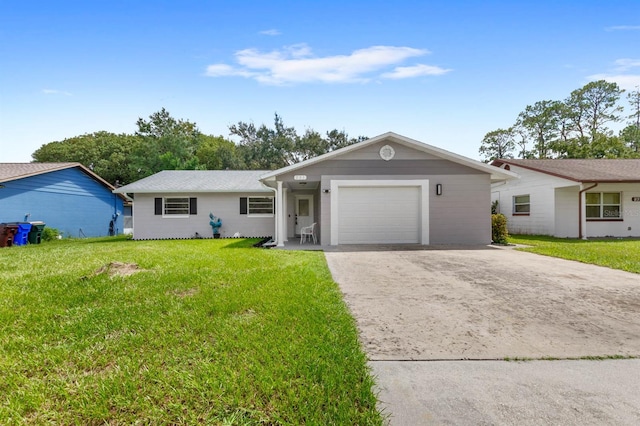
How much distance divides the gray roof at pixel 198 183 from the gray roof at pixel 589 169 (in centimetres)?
1263

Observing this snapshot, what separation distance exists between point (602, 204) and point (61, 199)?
26401mm

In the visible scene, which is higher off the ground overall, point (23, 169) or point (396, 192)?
point (23, 169)

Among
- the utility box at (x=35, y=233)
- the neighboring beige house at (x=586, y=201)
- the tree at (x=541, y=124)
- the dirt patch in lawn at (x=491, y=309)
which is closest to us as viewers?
the dirt patch in lawn at (x=491, y=309)

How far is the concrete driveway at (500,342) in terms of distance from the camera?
2.10 meters

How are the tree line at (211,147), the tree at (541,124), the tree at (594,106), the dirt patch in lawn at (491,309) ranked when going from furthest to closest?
the tree at (541,124) → the tree line at (211,147) → the tree at (594,106) → the dirt patch in lawn at (491,309)

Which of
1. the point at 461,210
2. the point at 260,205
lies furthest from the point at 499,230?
the point at 260,205

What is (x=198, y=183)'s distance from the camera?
15758mm

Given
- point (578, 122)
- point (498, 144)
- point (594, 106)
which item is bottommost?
point (498, 144)

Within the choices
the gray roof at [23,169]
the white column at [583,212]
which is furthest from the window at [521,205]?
the gray roof at [23,169]

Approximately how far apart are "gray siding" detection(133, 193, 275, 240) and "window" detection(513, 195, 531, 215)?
12609mm

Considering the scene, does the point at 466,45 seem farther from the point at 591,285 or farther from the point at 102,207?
the point at 102,207

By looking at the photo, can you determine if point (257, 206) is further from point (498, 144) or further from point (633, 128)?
point (633, 128)

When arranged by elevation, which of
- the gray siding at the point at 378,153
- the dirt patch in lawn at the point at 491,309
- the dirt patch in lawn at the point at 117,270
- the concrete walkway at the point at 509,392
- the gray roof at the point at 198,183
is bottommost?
the concrete walkway at the point at 509,392

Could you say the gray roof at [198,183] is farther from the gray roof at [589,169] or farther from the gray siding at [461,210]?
the gray roof at [589,169]
